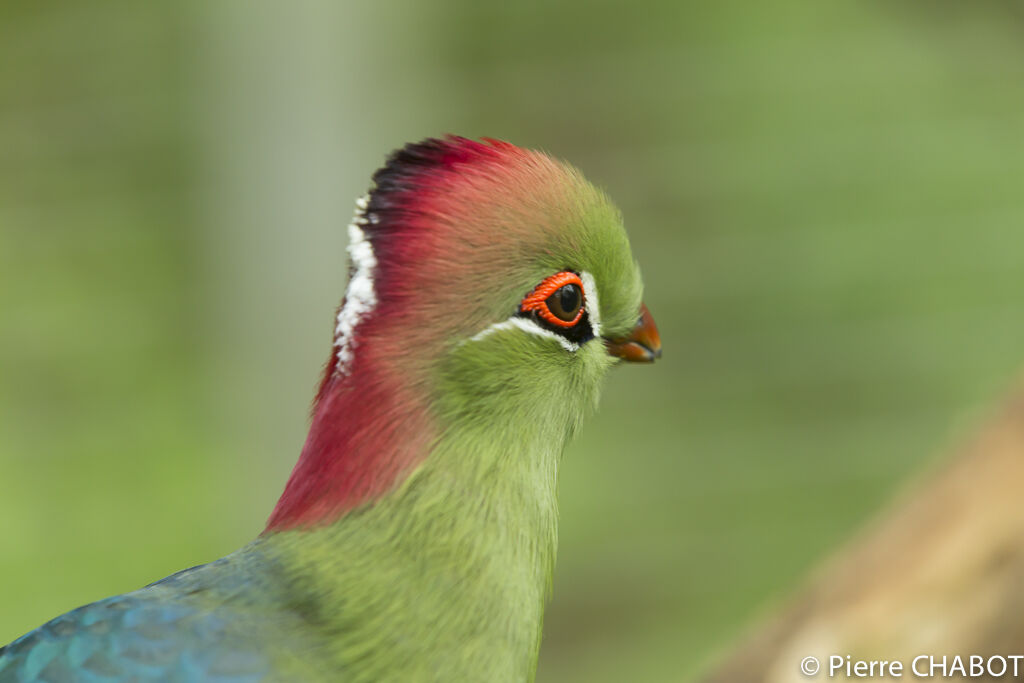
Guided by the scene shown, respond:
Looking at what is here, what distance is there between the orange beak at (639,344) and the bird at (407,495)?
0.52 feet

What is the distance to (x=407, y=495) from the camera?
1.15 meters

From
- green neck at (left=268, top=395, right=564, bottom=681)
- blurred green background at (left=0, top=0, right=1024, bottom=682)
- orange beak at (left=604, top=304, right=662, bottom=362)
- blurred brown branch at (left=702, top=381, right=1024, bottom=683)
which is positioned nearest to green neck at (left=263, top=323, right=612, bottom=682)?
green neck at (left=268, top=395, right=564, bottom=681)

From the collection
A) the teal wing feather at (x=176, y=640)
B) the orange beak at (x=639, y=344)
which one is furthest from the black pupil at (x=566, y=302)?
the teal wing feather at (x=176, y=640)

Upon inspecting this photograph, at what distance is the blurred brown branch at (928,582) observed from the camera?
1.41m

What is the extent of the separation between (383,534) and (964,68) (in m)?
2.82

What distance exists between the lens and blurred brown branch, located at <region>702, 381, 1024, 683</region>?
141cm

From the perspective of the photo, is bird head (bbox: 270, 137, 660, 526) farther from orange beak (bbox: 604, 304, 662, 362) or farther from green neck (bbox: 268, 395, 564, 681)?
orange beak (bbox: 604, 304, 662, 362)

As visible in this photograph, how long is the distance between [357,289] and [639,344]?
36cm

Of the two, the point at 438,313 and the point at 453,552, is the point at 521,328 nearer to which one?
the point at 438,313

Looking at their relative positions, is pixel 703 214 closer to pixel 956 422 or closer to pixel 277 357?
pixel 956 422

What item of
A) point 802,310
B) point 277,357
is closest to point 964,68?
point 802,310

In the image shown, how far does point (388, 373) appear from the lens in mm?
1142

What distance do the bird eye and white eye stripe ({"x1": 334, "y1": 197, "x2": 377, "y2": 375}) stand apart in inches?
6.1

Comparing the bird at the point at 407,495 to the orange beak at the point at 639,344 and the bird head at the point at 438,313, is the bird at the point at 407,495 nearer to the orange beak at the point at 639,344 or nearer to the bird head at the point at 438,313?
the bird head at the point at 438,313
